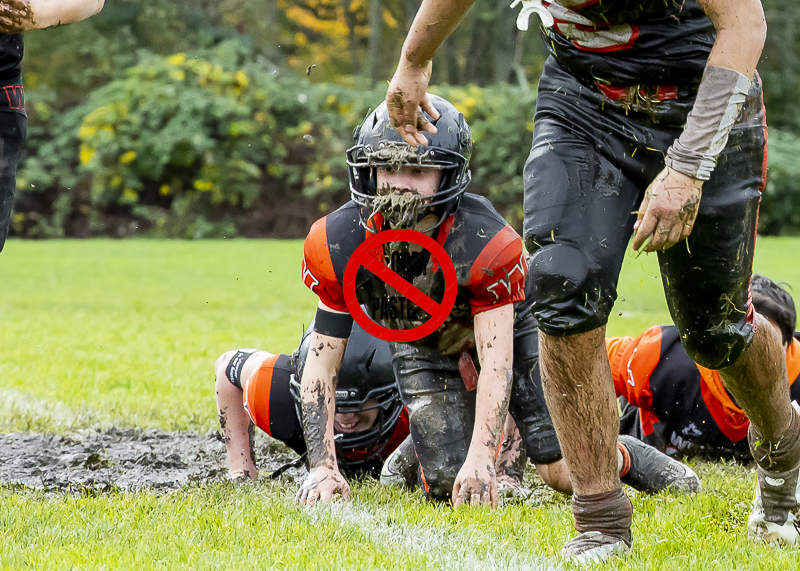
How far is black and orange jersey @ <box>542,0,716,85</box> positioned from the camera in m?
2.60

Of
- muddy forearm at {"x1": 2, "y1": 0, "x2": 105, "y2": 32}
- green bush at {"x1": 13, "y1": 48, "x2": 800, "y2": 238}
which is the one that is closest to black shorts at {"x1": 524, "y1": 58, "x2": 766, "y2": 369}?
muddy forearm at {"x1": 2, "y1": 0, "x2": 105, "y2": 32}

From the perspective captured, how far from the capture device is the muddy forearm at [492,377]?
133 inches

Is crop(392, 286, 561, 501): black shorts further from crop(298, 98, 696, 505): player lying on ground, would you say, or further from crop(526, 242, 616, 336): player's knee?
crop(526, 242, 616, 336): player's knee

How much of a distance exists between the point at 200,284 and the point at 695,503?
9.27 meters

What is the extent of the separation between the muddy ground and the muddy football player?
1.72m

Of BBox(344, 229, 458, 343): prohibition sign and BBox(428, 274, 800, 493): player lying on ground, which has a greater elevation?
BBox(344, 229, 458, 343): prohibition sign

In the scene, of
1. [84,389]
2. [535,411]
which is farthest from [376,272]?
[84,389]

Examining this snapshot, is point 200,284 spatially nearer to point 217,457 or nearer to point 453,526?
point 217,457

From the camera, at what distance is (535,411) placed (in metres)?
3.73

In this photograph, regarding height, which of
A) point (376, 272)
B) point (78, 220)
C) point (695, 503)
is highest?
point (376, 272)

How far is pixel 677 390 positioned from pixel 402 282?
1505mm

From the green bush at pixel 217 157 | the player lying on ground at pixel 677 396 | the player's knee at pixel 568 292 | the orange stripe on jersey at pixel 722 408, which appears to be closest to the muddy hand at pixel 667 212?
the player's knee at pixel 568 292

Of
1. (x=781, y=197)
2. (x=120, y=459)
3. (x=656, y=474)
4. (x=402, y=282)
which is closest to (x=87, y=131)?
(x=781, y=197)

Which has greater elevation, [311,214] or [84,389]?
[84,389]
